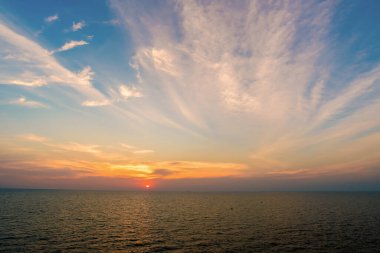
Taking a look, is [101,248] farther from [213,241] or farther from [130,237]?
[213,241]

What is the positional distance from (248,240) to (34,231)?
168 feet

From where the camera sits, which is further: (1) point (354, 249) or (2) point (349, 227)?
(2) point (349, 227)

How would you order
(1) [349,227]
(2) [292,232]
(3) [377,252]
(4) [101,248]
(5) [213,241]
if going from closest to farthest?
(3) [377,252]
(4) [101,248]
(5) [213,241]
(2) [292,232]
(1) [349,227]

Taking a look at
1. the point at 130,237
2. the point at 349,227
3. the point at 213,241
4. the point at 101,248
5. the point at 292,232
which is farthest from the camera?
the point at 349,227

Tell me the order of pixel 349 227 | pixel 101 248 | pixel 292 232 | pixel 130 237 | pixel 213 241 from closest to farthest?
pixel 101 248, pixel 213 241, pixel 130 237, pixel 292 232, pixel 349 227

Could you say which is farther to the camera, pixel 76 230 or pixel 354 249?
pixel 76 230

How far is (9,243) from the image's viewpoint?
5084 centimetres

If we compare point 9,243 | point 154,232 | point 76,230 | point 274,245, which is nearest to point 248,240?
point 274,245

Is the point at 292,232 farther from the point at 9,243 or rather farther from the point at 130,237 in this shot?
the point at 9,243

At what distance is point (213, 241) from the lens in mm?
54688

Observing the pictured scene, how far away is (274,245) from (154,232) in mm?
30127

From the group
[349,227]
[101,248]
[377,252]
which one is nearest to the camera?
[377,252]

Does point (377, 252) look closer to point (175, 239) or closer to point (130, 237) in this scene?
point (175, 239)

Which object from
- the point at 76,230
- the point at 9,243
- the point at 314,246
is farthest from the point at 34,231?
the point at 314,246
